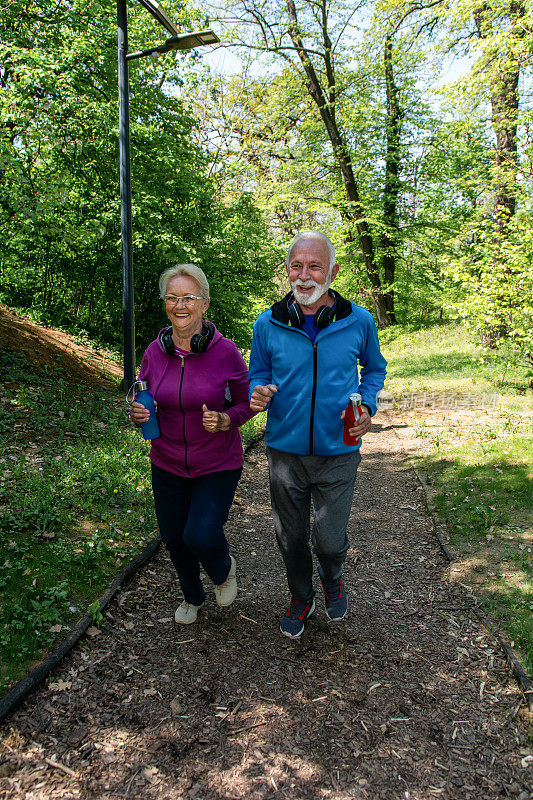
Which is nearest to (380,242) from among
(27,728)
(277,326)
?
Answer: (277,326)

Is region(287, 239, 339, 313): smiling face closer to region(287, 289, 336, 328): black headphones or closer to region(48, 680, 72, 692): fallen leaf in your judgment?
region(287, 289, 336, 328): black headphones

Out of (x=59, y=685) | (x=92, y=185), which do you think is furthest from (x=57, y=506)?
(x=92, y=185)

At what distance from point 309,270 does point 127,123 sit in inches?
215

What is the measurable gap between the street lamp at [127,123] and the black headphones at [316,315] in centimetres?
474

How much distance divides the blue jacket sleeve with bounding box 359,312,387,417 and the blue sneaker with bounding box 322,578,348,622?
119 cm

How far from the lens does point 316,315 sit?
298 centimetres

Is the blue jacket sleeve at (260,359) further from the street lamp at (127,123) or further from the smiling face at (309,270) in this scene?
the street lamp at (127,123)

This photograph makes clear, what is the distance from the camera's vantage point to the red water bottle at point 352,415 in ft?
9.47

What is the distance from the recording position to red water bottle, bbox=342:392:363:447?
2887 millimetres

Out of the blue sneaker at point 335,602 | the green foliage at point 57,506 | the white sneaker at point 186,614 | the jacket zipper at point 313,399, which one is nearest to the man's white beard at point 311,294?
the jacket zipper at point 313,399

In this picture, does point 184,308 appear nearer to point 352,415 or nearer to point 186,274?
point 186,274

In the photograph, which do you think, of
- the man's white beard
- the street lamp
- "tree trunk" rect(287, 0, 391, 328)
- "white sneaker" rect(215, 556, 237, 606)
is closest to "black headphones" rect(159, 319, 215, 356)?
the man's white beard

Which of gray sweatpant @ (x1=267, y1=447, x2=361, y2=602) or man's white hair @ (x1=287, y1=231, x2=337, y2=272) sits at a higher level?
man's white hair @ (x1=287, y1=231, x2=337, y2=272)

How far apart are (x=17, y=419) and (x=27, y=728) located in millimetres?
4498
